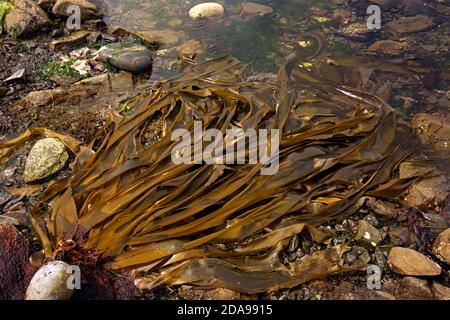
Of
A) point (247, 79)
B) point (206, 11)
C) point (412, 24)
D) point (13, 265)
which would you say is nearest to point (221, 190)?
point (13, 265)

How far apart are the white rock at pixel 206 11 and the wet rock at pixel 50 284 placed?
3.92 metres

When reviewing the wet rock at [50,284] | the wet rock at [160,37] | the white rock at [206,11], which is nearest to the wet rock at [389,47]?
the white rock at [206,11]

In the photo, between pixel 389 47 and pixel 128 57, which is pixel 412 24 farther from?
pixel 128 57

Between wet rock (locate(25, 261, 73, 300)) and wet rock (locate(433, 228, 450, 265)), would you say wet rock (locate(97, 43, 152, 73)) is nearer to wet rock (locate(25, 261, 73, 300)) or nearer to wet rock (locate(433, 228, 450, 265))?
wet rock (locate(25, 261, 73, 300))

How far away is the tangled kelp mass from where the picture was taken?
267 centimetres

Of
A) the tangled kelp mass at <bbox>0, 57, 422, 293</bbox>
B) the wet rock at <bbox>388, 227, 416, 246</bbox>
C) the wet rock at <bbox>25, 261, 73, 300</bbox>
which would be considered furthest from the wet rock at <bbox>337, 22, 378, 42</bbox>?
the wet rock at <bbox>25, 261, 73, 300</bbox>

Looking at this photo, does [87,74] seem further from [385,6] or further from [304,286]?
[385,6]

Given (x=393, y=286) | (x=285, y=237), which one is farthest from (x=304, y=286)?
(x=393, y=286)

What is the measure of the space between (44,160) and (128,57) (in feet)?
5.32

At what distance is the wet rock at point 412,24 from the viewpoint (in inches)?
204

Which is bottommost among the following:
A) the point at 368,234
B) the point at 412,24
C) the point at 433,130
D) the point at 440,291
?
the point at 440,291

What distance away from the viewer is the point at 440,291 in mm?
2588

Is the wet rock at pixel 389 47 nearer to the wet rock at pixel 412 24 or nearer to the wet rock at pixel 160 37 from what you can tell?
the wet rock at pixel 412 24

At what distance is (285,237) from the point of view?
279 cm
